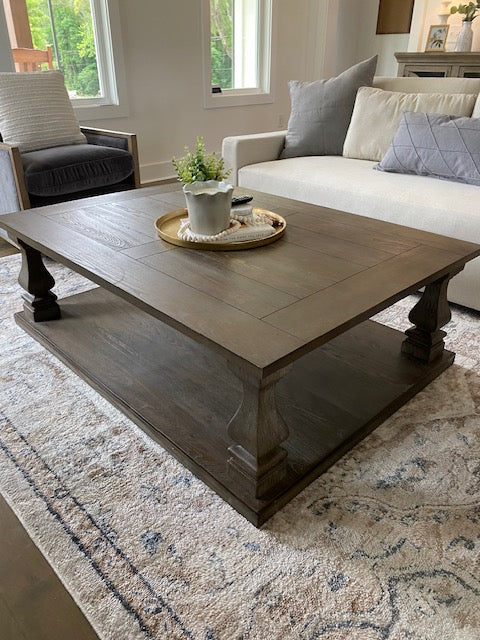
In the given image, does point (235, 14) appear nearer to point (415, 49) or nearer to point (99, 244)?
point (415, 49)

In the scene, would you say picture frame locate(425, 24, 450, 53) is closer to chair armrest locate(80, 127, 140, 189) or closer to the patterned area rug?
chair armrest locate(80, 127, 140, 189)

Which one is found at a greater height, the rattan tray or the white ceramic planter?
the white ceramic planter

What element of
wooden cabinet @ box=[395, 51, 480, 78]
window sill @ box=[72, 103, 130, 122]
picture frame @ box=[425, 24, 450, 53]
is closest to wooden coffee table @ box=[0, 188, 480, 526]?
window sill @ box=[72, 103, 130, 122]

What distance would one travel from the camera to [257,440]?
1.12 metres

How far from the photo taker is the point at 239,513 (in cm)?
119

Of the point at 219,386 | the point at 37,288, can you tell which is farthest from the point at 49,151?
the point at 219,386

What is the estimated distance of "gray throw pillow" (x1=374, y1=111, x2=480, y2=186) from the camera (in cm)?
227

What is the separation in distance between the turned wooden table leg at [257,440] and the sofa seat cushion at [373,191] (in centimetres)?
129

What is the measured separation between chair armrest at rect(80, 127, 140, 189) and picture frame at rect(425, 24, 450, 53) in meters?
3.21

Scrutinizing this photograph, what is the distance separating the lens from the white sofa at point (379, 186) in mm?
2027

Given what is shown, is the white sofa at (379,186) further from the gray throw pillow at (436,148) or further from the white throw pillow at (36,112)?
the white throw pillow at (36,112)

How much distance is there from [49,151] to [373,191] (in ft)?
5.94

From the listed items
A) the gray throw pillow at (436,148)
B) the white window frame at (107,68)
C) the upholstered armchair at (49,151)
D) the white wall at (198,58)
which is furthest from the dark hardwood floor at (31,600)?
the white window frame at (107,68)

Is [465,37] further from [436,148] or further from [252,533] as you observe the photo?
[252,533]
